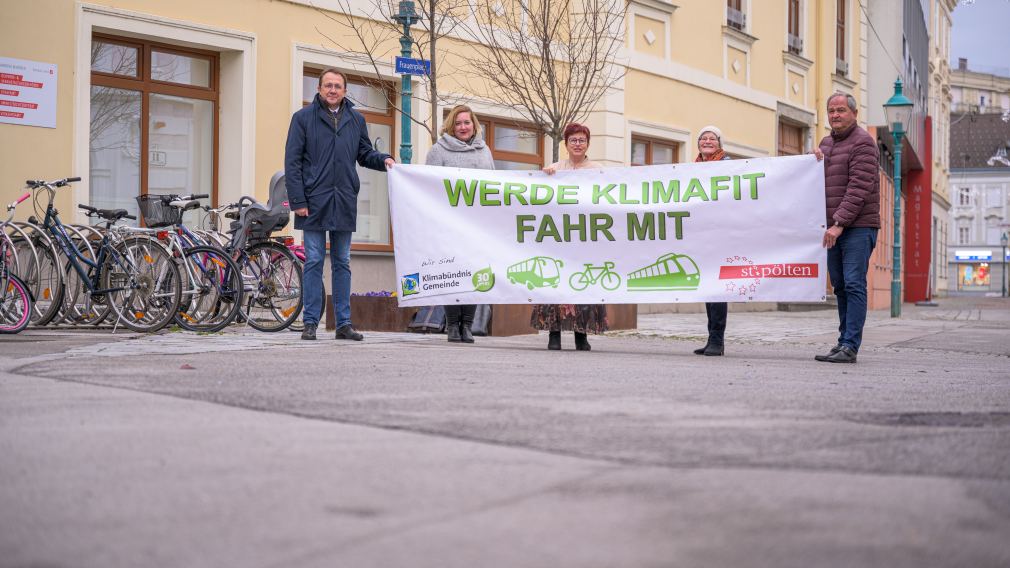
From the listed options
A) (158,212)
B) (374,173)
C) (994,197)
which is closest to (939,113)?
(374,173)

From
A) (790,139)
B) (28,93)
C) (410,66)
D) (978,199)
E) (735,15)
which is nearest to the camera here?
(28,93)

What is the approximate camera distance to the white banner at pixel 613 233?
9227mm

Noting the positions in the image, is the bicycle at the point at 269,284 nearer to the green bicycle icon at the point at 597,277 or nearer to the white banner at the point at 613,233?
the white banner at the point at 613,233

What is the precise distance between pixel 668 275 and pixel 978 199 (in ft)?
310

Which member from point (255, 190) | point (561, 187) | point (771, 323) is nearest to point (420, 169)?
point (561, 187)

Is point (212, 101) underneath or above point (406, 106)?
above

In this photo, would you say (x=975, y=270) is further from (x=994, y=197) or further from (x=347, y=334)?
(x=347, y=334)

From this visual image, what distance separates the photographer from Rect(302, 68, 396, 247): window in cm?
1500

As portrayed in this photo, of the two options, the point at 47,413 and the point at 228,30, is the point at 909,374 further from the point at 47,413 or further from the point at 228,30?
the point at 228,30

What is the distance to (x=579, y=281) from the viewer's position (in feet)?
31.1

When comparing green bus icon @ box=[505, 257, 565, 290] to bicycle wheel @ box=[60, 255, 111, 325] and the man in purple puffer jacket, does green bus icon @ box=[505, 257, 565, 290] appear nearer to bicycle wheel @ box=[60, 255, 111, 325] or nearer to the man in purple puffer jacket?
the man in purple puffer jacket

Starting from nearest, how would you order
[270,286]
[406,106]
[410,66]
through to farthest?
1. [270,286]
2. [410,66]
3. [406,106]

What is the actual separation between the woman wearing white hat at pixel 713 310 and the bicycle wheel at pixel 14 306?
200 inches

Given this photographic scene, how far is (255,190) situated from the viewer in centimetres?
1327
